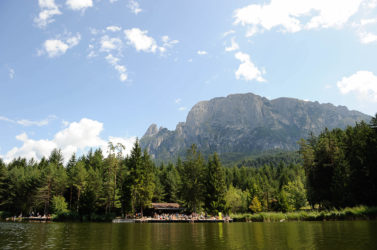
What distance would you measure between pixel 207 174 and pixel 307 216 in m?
28.9

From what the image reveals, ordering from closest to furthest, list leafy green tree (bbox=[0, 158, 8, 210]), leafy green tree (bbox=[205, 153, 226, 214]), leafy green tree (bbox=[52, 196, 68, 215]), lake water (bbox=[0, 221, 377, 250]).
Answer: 1. lake water (bbox=[0, 221, 377, 250])
2. leafy green tree (bbox=[205, 153, 226, 214])
3. leafy green tree (bbox=[52, 196, 68, 215])
4. leafy green tree (bbox=[0, 158, 8, 210])

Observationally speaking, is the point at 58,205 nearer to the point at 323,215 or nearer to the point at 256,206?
the point at 256,206

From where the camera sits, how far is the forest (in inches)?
1706

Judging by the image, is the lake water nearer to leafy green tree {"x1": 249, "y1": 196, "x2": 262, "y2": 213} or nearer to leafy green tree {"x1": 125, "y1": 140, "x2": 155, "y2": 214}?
leafy green tree {"x1": 125, "y1": 140, "x2": 155, "y2": 214}

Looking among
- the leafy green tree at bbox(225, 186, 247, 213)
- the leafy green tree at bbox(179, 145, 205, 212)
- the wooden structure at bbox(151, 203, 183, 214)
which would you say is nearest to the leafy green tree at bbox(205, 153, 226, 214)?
the leafy green tree at bbox(179, 145, 205, 212)

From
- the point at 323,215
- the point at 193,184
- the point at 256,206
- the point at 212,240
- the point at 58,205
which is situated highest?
the point at 193,184

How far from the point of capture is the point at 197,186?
6450 centimetres

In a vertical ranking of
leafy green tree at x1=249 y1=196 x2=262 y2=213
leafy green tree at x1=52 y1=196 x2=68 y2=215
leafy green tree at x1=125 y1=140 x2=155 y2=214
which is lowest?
leafy green tree at x1=249 y1=196 x2=262 y2=213

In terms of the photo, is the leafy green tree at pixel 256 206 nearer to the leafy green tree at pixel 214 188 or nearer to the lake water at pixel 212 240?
the leafy green tree at pixel 214 188

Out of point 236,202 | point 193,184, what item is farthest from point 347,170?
point 236,202

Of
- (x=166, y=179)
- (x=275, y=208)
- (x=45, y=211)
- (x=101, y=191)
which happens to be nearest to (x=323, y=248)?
(x=101, y=191)

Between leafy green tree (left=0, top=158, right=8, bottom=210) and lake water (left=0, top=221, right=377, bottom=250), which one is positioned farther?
leafy green tree (left=0, top=158, right=8, bottom=210)

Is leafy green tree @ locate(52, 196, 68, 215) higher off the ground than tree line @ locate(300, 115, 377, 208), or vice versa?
tree line @ locate(300, 115, 377, 208)

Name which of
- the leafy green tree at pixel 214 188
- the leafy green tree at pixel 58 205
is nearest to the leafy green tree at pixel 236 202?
the leafy green tree at pixel 214 188
